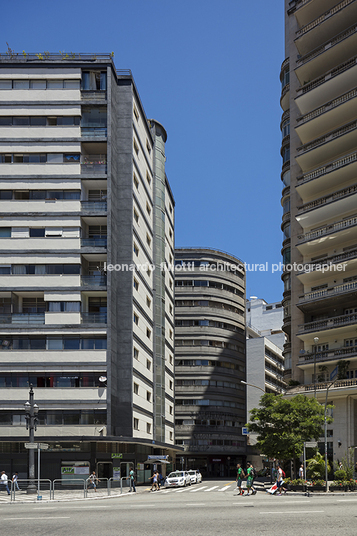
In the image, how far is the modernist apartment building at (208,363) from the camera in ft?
315

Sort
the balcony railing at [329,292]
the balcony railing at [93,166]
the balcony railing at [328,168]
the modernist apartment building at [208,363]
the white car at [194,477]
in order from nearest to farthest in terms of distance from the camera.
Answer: the balcony railing at [329,292] → the balcony railing at [328,168] → the balcony railing at [93,166] → the white car at [194,477] → the modernist apartment building at [208,363]

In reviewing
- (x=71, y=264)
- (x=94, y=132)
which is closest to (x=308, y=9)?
(x=94, y=132)

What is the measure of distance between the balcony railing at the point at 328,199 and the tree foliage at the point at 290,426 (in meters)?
18.5

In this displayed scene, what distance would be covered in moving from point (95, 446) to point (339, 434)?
65.9ft

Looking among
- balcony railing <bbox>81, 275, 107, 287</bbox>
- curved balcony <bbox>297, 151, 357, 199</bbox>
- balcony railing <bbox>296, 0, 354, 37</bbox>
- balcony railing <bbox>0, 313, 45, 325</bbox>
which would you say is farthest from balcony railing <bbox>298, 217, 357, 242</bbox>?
balcony railing <bbox>0, 313, 45, 325</bbox>

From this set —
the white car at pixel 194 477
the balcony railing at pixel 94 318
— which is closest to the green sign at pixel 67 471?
the balcony railing at pixel 94 318

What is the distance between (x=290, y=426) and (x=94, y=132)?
99.9ft

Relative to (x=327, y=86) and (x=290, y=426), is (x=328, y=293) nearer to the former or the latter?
(x=290, y=426)

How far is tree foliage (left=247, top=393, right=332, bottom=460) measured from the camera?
147 feet

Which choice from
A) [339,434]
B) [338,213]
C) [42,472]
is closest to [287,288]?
[338,213]

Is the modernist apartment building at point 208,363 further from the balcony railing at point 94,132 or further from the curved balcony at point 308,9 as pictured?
the balcony railing at point 94,132

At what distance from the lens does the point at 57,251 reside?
52562mm

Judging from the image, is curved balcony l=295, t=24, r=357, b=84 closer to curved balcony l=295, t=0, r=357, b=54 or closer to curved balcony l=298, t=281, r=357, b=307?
curved balcony l=295, t=0, r=357, b=54

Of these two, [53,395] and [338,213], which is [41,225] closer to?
[53,395]
